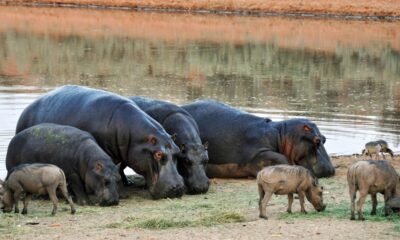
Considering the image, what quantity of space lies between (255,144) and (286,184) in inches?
196

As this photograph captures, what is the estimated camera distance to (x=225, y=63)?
39.7 metres

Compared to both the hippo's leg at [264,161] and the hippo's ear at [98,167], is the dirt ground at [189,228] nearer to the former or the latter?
the hippo's ear at [98,167]

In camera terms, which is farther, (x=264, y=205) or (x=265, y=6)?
A: (x=265, y=6)

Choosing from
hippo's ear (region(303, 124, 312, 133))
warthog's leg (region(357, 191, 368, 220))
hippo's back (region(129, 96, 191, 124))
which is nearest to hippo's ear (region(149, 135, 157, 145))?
hippo's back (region(129, 96, 191, 124))

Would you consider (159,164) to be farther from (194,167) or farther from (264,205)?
(264,205)

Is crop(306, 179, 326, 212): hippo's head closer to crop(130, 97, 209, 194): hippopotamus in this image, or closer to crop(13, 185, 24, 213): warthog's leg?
crop(130, 97, 209, 194): hippopotamus

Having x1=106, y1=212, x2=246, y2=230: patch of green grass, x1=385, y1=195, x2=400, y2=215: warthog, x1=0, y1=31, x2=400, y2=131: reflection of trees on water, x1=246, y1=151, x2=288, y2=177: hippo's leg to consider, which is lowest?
x1=0, y1=31, x2=400, y2=131: reflection of trees on water

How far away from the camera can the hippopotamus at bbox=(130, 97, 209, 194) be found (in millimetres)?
14586

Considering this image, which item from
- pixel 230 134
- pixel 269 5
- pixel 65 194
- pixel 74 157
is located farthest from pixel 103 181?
pixel 269 5

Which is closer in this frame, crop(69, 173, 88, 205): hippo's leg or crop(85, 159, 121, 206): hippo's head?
crop(85, 159, 121, 206): hippo's head

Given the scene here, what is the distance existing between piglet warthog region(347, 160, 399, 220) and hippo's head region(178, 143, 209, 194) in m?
3.60

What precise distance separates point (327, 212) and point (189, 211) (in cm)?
169

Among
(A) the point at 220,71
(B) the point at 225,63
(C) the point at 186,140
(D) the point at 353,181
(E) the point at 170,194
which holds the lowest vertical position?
(B) the point at 225,63

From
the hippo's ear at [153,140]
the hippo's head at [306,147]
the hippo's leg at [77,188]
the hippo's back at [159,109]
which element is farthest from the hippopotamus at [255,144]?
the hippo's leg at [77,188]
